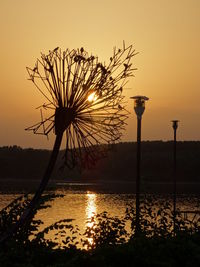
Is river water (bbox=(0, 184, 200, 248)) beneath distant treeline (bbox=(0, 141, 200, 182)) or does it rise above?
beneath

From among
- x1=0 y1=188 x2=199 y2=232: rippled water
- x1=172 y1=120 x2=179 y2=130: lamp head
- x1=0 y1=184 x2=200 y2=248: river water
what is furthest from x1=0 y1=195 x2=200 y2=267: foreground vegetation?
x1=172 y1=120 x2=179 y2=130: lamp head

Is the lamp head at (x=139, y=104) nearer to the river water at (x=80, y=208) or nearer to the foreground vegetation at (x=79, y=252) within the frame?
the river water at (x=80, y=208)

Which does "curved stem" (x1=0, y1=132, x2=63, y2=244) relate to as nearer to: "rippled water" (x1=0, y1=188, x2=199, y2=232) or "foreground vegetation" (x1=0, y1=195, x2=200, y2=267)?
"foreground vegetation" (x1=0, y1=195, x2=200, y2=267)

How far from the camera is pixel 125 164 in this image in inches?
6304

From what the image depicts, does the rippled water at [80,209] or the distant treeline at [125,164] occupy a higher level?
the distant treeline at [125,164]

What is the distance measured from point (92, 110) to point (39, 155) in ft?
479

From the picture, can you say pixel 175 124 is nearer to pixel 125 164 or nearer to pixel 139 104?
pixel 139 104

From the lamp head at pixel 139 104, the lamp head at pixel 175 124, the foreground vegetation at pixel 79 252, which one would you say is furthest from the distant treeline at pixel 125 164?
the foreground vegetation at pixel 79 252

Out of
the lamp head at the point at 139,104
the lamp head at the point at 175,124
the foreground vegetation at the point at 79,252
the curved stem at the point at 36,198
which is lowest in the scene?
the foreground vegetation at the point at 79,252

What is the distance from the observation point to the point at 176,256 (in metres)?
7.23

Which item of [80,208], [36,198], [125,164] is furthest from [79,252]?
[125,164]

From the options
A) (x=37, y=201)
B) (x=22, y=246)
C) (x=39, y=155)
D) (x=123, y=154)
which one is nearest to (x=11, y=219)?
(x=22, y=246)

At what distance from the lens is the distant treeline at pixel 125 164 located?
151 m

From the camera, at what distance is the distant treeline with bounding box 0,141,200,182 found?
150625 millimetres
